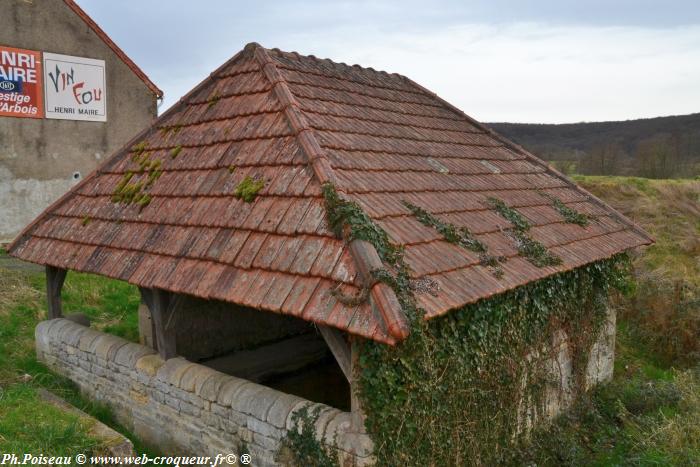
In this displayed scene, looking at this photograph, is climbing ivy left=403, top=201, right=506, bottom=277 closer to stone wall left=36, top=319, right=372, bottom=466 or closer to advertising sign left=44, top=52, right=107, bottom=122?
stone wall left=36, top=319, right=372, bottom=466

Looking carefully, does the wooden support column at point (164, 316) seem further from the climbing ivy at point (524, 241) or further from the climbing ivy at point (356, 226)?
the climbing ivy at point (524, 241)

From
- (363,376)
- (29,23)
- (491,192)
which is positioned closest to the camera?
(363,376)

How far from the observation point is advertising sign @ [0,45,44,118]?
43.6ft

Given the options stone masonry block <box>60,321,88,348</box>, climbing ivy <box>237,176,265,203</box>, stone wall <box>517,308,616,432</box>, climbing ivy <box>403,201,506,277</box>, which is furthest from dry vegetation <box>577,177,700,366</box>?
stone masonry block <box>60,321,88,348</box>

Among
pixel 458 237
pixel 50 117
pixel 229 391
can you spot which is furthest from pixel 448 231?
pixel 50 117

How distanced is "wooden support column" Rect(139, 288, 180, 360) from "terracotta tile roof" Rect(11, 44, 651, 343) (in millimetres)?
588

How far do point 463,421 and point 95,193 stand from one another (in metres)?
5.09

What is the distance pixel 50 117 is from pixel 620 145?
28593 mm

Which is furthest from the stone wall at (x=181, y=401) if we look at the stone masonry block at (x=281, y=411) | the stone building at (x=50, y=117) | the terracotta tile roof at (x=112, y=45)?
the terracotta tile roof at (x=112, y=45)

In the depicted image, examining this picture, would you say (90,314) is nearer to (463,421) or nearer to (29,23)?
(463,421)

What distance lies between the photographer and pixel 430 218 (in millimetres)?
4715

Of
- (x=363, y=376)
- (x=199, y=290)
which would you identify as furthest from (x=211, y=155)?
(x=363, y=376)

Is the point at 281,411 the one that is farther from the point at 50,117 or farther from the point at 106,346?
the point at 50,117

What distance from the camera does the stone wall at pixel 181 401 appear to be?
14.3ft
